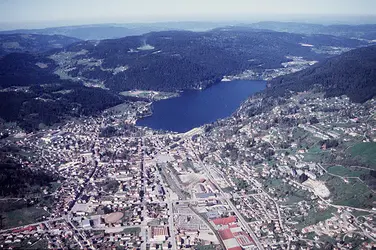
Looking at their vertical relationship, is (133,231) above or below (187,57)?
below

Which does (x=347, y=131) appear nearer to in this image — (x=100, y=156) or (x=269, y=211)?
(x=269, y=211)

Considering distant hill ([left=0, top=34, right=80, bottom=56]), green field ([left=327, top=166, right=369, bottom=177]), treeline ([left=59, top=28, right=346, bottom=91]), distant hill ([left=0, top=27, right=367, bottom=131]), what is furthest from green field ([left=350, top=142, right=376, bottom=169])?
distant hill ([left=0, top=34, right=80, bottom=56])

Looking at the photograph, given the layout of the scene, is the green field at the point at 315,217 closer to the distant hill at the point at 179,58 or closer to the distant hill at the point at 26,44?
the distant hill at the point at 179,58

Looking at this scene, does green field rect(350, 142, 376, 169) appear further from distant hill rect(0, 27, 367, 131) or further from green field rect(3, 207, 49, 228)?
distant hill rect(0, 27, 367, 131)

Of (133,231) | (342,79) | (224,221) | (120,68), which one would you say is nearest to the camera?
(133,231)

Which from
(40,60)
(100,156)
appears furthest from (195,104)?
(40,60)

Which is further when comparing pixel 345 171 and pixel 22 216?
pixel 345 171

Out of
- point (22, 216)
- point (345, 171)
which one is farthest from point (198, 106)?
point (22, 216)

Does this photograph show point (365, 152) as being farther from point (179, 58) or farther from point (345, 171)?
point (179, 58)
